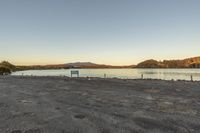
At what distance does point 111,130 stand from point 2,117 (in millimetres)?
5328

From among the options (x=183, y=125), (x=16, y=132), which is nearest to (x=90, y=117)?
(x=16, y=132)

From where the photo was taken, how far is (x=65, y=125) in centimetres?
767

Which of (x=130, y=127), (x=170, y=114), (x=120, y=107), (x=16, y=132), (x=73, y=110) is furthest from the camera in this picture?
(x=120, y=107)

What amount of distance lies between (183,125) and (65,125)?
480 cm

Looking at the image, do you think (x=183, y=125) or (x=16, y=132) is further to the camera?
(x=183, y=125)

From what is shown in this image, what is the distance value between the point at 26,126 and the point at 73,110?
310 cm

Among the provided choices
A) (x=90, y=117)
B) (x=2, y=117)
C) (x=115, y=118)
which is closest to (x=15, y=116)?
(x=2, y=117)

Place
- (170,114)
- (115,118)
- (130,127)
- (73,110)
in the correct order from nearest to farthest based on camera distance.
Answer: (130,127) → (115,118) → (170,114) → (73,110)

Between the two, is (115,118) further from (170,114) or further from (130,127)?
(170,114)

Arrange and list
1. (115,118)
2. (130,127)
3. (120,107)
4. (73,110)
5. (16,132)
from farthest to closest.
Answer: (120,107) → (73,110) → (115,118) → (130,127) → (16,132)

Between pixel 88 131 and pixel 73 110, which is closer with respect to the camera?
pixel 88 131

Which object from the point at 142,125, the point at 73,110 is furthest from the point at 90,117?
the point at 142,125

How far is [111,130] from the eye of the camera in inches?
277

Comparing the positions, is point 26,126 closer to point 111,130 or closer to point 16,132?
point 16,132
